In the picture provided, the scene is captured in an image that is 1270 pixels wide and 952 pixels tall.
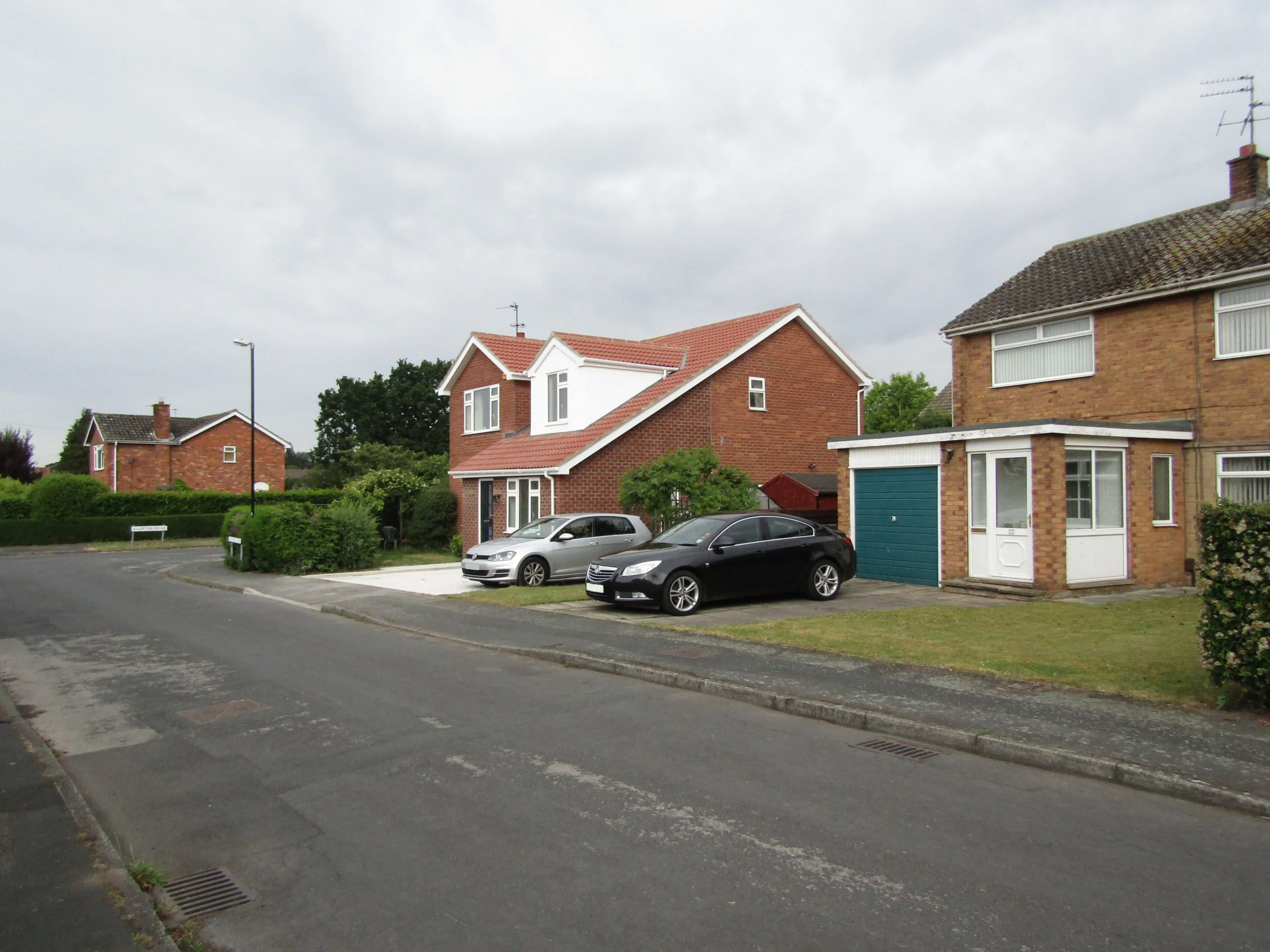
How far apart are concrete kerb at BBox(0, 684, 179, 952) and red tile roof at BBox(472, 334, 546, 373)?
22141 mm

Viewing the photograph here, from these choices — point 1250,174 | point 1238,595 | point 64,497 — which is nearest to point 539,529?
point 1238,595

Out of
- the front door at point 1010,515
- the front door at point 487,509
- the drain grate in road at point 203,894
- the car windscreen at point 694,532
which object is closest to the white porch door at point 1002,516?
the front door at point 1010,515

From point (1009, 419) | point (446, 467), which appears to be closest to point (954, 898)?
point (1009, 419)

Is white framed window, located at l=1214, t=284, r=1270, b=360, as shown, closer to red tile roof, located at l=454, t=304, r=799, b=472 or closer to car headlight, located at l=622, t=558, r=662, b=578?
car headlight, located at l=622, t=558, r=662, b=578

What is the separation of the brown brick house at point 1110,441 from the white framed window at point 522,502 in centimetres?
866

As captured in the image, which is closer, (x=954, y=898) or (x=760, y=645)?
(x=954, y=898)

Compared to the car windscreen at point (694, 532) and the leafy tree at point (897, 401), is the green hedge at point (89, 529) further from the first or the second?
the leafy tree at point (897, 401)

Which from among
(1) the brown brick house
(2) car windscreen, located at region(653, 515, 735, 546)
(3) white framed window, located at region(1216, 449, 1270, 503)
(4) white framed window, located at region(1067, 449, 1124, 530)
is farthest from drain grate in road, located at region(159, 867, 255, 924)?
(3) white framed window, located at region(1216, 449, 1270, 503)

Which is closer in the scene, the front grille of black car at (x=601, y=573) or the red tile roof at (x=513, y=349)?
the front grille of black car at (x=601, y=573)

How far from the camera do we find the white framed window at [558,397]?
25688 millimetres

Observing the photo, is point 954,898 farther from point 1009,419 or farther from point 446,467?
point 446,467

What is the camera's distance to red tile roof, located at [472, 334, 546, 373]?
1135 inches

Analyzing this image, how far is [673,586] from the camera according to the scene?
45.6 feet

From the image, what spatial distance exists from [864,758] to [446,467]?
32.7 meters
